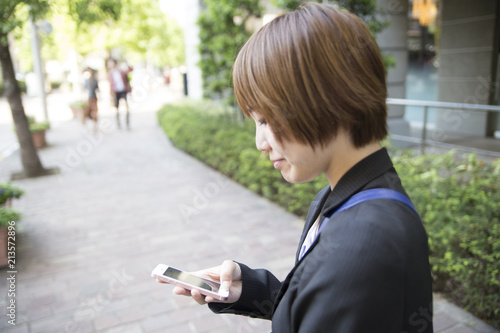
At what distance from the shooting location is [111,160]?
9336 mm

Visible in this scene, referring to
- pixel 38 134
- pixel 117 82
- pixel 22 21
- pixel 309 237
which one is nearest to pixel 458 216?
pixel 309 237

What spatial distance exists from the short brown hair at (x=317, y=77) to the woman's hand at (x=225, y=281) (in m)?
0.49

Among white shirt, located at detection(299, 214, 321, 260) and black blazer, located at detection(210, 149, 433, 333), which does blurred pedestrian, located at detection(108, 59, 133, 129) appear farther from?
black blazer, located at detection(210, 149, 433, 333)

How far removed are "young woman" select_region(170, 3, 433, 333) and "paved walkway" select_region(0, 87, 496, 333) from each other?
7.86 feet

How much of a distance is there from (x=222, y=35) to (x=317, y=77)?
8.39 m

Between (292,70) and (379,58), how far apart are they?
0.71ft

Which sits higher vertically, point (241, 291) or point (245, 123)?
point (241, 291)

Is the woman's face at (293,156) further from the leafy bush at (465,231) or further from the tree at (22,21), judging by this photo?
the tree at (22,21)

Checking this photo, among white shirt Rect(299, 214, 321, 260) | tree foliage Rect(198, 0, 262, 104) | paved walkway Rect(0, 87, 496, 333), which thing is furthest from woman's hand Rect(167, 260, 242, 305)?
tree foliage Rect(198, 0, 262, 104)

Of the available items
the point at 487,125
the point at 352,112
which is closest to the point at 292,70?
the point at 352,112

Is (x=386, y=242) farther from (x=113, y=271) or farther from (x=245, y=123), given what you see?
(x=245, y=123)

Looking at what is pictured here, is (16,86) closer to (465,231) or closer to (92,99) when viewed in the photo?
(92,99)

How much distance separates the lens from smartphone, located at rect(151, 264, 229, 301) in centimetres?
117

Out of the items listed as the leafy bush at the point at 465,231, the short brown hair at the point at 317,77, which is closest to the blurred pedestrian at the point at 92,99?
the leafy bush at the point at 465,231
